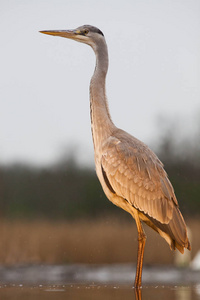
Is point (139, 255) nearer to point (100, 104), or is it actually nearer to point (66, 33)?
point (100, 104)

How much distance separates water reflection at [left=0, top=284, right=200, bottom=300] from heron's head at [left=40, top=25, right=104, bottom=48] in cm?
213

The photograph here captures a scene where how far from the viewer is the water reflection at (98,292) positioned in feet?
16.9

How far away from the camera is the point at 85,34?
6.49 metres

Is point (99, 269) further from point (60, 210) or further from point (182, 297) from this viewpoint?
point (182, 297)

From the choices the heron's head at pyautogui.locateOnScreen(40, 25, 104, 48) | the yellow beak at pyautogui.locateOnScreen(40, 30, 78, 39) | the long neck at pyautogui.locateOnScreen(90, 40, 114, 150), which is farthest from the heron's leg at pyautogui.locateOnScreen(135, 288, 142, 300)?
the yellow beak at pyautogui.locateOnScreen(40, 30, 78, 39)

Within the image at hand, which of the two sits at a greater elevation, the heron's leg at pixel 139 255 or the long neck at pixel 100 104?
the long neck at pixel 100 104

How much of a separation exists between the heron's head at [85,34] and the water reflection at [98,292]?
2131 millimetres

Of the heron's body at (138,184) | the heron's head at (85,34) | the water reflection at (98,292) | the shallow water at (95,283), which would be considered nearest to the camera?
the water reflection at (98,292)

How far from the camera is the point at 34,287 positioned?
20.1 feet

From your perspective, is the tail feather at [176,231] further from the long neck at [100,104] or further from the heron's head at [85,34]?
the heron's head at [85,34]

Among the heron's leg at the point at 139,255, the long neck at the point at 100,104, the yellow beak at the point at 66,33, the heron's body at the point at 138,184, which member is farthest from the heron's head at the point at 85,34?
the heron's leg at the point at 139,255

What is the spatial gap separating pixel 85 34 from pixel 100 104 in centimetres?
78

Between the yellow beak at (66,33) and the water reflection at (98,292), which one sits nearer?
the water reflection at (98,292)

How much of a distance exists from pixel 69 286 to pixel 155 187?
1218 millimetres
